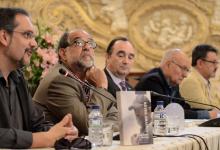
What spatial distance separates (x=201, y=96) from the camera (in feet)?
13.5

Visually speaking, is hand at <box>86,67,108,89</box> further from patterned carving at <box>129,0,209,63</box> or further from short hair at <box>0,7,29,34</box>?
patterned carving at <box>129,0,209,63</box>

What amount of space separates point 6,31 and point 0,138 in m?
0.57

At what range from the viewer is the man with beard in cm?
256

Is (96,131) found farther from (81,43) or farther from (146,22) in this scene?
(146,22)

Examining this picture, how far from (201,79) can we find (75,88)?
1967 millimetres

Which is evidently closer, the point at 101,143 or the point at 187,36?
the point at 101,143

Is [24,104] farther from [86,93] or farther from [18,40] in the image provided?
[86,93]

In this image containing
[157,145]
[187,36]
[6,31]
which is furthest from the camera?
[187,36]

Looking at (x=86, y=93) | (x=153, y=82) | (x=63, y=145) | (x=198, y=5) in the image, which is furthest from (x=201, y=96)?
(x=198, y=5)

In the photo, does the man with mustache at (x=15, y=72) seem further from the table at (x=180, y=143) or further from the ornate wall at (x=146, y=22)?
the ornate wall at (x=146, y=22)

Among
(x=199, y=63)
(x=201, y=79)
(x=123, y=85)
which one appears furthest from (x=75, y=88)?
(x=199, y=63)

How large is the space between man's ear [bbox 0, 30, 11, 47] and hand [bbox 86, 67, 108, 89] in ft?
2.49

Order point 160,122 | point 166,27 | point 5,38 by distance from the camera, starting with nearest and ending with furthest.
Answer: point 5,38
point 160,122
point 166,27

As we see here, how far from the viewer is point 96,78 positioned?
9.56 ft
